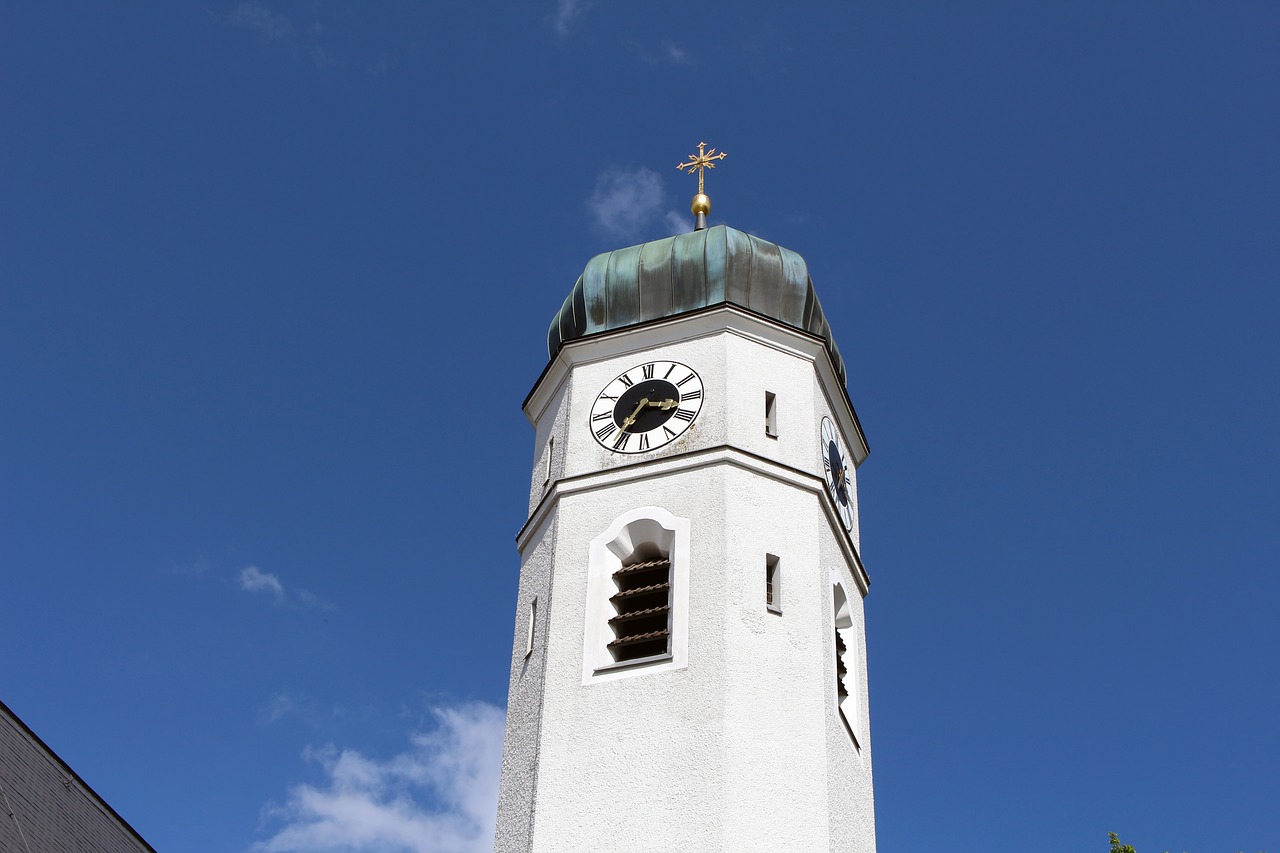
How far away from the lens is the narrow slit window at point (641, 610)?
19.0 meters

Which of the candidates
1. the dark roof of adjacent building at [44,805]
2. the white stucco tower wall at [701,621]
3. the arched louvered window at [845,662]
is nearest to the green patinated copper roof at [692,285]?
the white stucco tower wall at [701,621]

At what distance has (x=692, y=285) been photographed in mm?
22141

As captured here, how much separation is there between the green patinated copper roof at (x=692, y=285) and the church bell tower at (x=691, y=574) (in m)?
0.03

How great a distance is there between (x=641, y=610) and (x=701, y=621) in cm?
91

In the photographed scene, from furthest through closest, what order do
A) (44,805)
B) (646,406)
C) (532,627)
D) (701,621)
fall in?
(646,406) → (532,627) → (701,621) → (44,805)

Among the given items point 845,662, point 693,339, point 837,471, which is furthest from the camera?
point 837,471

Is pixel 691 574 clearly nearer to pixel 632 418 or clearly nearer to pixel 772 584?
pixel 772 584

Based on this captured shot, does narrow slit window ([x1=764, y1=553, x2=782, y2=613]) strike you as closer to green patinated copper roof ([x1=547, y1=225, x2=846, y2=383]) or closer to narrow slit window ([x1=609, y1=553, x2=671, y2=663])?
narrow slit window ([x1=609, y1=553, x2=671, y2=663])

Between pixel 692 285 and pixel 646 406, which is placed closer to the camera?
pixel 646 406

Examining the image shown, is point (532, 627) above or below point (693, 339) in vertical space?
below

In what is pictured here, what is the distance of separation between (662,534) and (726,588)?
4.02 feet

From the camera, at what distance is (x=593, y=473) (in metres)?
20.6

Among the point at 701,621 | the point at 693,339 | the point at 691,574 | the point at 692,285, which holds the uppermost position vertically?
the point at 692,285

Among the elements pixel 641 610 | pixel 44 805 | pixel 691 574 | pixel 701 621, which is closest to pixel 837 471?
pixel 691 574
